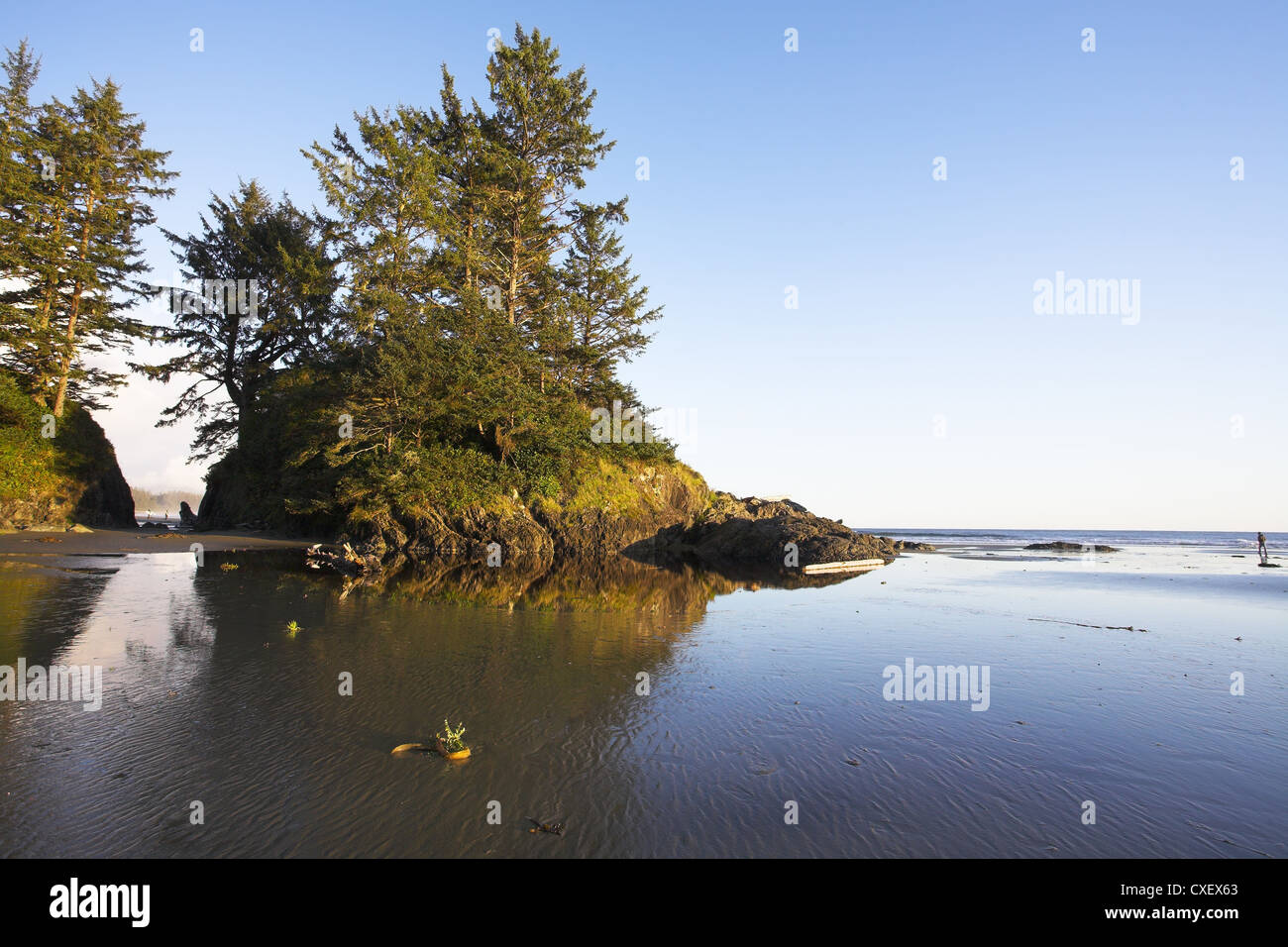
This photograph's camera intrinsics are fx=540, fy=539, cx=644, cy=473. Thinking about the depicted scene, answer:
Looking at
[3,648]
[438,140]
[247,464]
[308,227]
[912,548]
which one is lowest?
[912,548]

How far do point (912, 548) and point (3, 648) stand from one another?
55.3m

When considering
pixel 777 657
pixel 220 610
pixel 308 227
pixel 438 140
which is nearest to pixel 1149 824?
pixel 777 657

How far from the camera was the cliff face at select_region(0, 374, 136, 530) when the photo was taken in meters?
30.3

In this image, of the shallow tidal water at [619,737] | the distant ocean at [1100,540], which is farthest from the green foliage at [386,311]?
the distant ocean at [1100,540]

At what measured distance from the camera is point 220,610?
39.7ft

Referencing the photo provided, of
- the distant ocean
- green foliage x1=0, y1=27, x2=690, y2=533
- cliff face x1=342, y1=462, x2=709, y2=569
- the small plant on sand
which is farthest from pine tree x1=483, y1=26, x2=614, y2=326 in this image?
the distant ocean

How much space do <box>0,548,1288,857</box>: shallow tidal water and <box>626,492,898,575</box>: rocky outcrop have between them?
57.2ft

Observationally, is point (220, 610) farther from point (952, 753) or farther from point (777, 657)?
point (952, 753)

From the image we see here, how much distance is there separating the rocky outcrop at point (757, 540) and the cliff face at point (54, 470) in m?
34.3

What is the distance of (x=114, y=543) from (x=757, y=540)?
1352 inches
